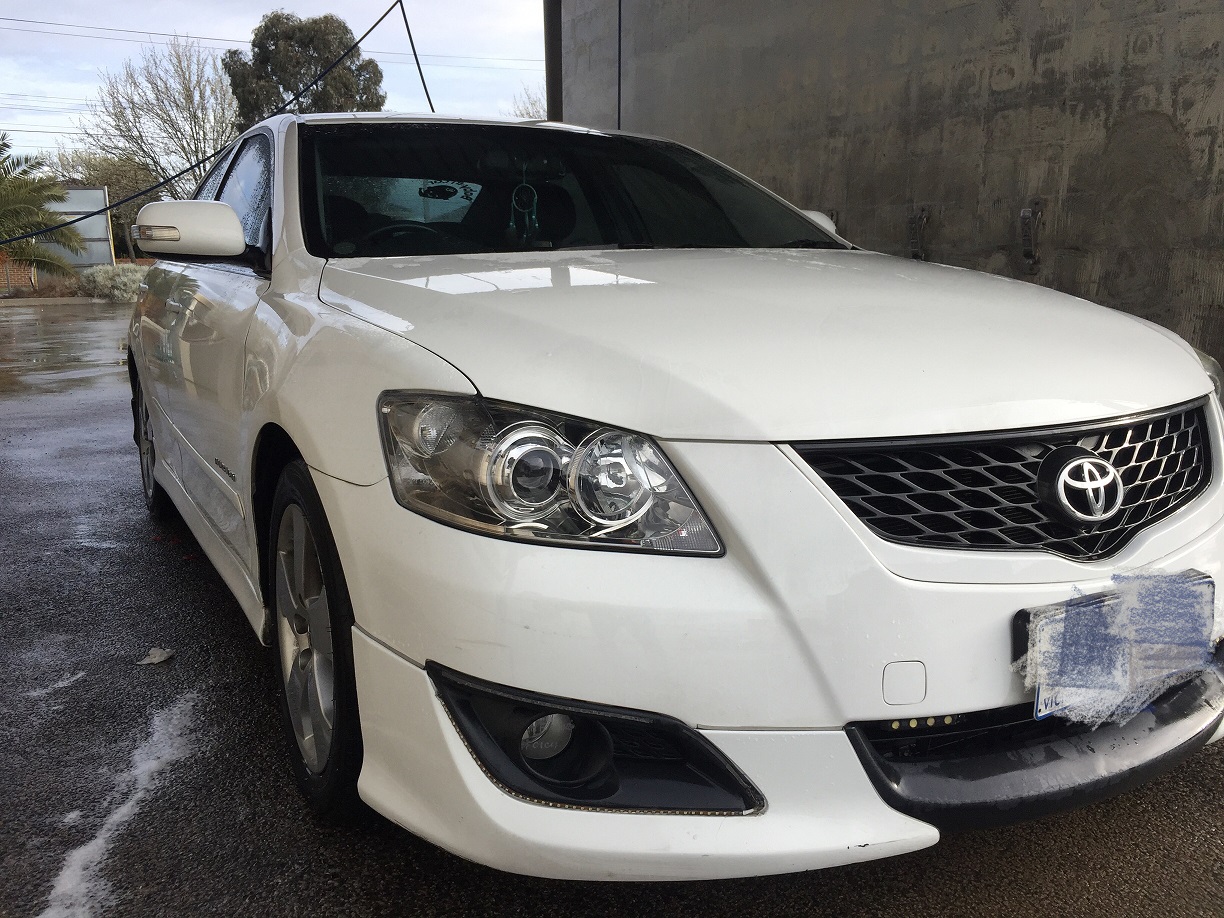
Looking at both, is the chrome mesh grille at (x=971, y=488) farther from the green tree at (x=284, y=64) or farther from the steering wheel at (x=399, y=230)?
the green tree at (x=284, y=64)

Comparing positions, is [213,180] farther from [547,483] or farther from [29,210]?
[29,210]

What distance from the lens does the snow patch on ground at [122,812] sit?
1764mm

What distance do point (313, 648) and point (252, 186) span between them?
1656mm

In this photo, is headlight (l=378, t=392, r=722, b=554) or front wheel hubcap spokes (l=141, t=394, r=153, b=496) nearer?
headlight (l=378, t=392, r=722, b=554)

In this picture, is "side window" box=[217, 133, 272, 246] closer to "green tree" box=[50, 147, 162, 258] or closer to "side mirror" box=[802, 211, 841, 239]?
"side mirror" box=[802, 211, 841, 239]

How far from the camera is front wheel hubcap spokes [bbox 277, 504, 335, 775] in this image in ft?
6.27

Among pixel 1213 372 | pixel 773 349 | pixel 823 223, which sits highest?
pixel 823 223

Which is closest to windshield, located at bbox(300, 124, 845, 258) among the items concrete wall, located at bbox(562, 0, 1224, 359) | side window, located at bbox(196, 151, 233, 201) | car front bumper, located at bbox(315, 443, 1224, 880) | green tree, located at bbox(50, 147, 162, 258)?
side window, located at bbox(196, 151, 233, 201)

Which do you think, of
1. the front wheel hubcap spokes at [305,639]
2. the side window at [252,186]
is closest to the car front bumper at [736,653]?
the front wheel hubcap spokes at [305,639]

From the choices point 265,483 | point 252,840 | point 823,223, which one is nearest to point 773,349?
point 265,483

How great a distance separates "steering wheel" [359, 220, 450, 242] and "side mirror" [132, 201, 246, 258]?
32 cm

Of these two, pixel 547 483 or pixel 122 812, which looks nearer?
pixel 547 483

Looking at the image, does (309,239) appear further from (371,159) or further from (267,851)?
(267,851)

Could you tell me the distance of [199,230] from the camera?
2424 millimetres
